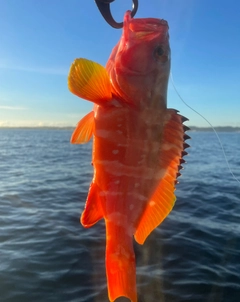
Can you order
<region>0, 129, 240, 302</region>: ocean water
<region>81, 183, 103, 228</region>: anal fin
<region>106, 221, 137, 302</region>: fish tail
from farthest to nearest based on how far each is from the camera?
<region>0, 129, 240, 302</region>: ocean water → <region>81, 183, 103, 228</region>: anal fin → <region>106, 221, 137, 302</region>: fish tail

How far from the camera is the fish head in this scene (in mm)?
2225

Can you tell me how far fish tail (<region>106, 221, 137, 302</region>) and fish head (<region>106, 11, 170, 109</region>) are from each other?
84 cm

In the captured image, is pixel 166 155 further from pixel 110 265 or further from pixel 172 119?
pixel 110 265

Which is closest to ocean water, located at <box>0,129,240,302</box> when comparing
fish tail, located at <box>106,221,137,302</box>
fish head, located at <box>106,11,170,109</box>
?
fish tail, located at <box>106,221,137,302</box>

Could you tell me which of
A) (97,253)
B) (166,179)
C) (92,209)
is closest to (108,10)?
(166,179)

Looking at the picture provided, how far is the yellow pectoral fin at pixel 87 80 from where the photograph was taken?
2076mm

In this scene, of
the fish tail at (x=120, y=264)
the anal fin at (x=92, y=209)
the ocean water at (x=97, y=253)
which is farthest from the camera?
the ocean water at (x=97, y=253)

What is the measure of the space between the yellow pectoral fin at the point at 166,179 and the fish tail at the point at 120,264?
0.47 ft

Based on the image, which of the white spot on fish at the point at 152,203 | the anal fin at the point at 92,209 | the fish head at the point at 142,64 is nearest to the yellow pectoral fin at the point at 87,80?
the fish head at the point at 142,64

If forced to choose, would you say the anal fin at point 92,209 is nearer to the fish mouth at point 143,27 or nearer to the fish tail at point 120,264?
the fish tail at point 120,264

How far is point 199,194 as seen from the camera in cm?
1558

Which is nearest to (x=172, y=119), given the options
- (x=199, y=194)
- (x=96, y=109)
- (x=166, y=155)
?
(x=166, y=155)

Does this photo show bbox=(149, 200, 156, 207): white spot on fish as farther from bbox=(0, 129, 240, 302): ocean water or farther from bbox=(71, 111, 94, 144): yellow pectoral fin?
bbox=(0, 129, 240, 302): ocean water

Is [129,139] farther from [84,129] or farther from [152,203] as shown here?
[152,203]
